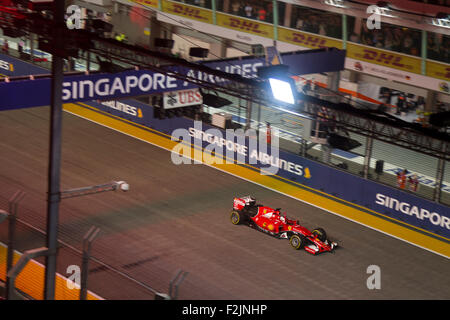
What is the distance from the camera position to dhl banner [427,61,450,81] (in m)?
29.9

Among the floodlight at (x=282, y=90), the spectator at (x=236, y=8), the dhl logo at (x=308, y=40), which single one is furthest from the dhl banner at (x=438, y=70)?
the floodlight at (x=282, y=90)

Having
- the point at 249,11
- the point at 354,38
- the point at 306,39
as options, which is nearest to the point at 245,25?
the point at 249,11

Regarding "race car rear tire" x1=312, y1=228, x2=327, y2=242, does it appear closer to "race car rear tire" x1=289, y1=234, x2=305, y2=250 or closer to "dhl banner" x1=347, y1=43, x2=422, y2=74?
"race car rear tire" x1=289, y1=234, x2=305, y2=250

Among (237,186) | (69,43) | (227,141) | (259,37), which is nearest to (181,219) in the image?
(237,186)

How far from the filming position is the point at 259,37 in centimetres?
3550

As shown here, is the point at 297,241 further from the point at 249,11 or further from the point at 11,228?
the point at 249,11

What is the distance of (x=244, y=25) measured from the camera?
35906 millimetres

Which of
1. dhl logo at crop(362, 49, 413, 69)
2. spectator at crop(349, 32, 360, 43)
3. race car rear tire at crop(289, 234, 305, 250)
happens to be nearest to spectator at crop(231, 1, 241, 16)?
spectator at crop(349, 32, 360, 43)

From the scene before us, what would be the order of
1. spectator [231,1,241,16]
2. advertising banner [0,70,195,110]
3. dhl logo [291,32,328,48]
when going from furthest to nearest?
spectator [231,1,241,16]
dhl logo [291,32,328,48]
advertising banner [0,70,195,110]

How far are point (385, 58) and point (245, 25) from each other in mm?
7143

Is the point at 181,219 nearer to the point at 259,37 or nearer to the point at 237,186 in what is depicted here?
the point at 237,186

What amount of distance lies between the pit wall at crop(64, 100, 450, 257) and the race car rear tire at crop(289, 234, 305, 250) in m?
3.02

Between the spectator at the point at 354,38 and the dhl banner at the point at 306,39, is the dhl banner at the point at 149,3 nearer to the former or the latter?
the dhl banner at the point at 306,39

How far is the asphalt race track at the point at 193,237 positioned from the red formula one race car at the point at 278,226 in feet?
0.70
